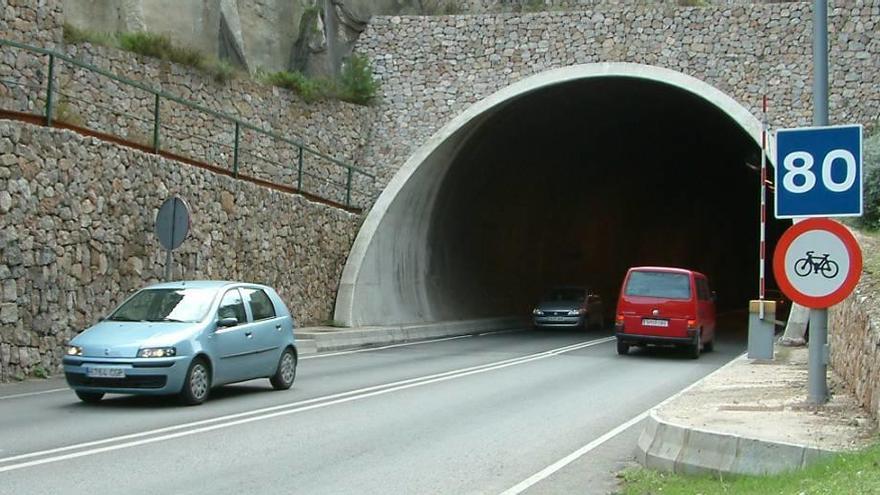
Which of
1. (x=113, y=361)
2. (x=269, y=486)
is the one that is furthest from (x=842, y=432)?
(x=113, y=361)

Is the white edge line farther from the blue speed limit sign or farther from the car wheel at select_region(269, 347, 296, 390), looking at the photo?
the car wheel at select_region(269, 347, 296, 390)

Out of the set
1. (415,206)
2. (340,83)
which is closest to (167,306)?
(415,206)

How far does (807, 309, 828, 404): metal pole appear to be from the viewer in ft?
32.8

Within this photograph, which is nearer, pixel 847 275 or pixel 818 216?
pixel 847 275

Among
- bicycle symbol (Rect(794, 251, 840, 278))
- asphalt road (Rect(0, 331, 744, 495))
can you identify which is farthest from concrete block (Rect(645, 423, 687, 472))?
bicycle symbol (Rect(794, 251, 840, 278))

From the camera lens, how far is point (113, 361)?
487 inches

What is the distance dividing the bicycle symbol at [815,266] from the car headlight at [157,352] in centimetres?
721

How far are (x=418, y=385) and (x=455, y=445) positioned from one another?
5.79 m

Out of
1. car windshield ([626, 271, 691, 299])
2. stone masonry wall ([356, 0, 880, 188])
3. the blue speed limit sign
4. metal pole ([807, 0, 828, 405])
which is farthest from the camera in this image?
stone masonry wall ([356, 0, 880, 188])

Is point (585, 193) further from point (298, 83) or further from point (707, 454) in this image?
point (707, 454)

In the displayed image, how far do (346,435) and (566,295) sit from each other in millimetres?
24953

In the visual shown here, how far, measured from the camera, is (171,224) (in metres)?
18.1

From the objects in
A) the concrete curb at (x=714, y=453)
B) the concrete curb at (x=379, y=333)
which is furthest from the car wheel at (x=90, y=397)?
the concrete curb at (x=379, y=333)

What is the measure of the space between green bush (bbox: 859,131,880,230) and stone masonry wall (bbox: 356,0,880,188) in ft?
14.2
